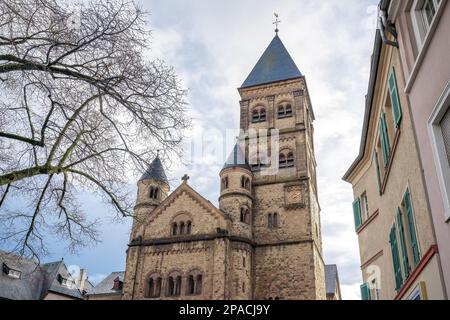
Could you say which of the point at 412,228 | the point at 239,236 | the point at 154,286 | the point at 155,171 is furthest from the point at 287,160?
the point at 412,228

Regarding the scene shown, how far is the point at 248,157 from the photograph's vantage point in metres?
33.3

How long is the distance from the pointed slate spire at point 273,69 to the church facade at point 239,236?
16.1ft

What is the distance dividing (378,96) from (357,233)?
6.04 m

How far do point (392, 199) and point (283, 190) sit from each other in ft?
65.7

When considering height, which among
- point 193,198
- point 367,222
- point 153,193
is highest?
point 153,193

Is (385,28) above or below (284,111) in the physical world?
below

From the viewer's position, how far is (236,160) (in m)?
31.1

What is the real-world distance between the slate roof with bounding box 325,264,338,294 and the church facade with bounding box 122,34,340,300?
12.3 metres

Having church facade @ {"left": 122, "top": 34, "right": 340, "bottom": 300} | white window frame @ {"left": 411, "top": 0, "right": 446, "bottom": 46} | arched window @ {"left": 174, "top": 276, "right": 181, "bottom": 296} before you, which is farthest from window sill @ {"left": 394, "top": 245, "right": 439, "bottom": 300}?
arched window @ {"left": 174, "top": 276, "right": 181, "bottom": 296}

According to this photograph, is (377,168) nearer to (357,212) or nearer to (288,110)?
(357,212)

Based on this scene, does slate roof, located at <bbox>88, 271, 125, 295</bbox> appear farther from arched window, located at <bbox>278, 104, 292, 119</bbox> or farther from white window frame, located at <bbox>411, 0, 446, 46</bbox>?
white window frame, located at <bbox>411, 0, 446, 46</bbox>

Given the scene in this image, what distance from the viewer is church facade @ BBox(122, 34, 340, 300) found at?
26.2 m

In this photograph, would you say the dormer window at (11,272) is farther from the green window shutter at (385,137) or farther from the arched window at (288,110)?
the green window shutter at (385,137)

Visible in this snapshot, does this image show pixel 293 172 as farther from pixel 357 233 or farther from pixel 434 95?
pixel 434 95
